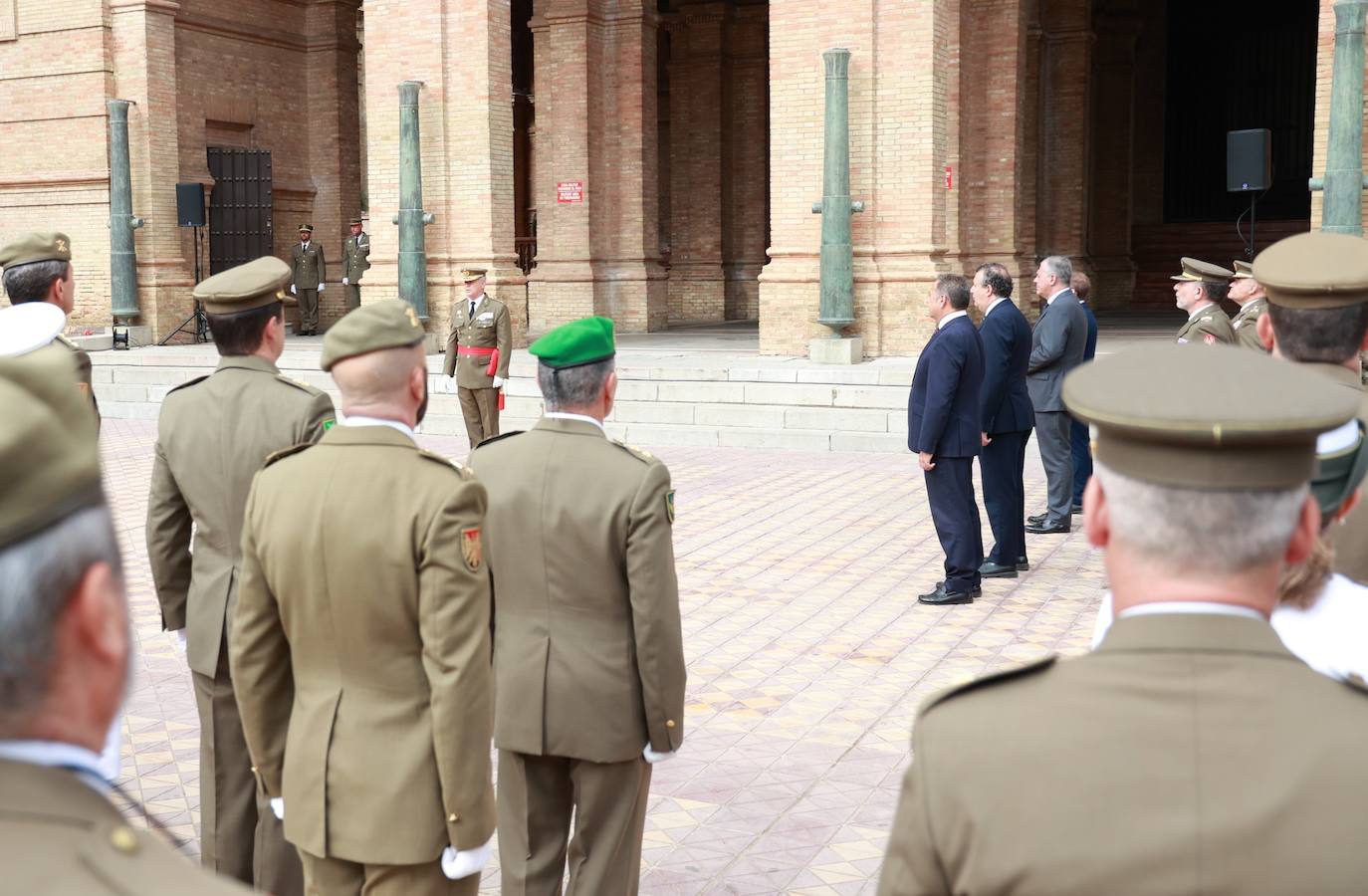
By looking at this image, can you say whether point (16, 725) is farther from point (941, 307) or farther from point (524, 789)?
point (941, 307)

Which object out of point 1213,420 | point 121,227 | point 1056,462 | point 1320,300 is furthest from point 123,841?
point 121,227

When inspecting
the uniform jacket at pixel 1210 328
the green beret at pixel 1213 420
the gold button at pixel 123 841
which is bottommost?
the gold button at pixel 123 841

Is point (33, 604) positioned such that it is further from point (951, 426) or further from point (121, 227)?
point (121, 227)

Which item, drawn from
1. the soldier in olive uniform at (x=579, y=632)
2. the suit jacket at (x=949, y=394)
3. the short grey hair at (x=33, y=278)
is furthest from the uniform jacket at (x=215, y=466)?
the suit jacket at (x=949, y=394)

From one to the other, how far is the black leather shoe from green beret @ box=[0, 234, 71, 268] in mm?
5258

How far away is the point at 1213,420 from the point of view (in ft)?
4.92

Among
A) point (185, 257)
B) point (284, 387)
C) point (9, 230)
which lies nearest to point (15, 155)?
point (9, 230)

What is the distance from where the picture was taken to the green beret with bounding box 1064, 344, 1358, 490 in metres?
1.50

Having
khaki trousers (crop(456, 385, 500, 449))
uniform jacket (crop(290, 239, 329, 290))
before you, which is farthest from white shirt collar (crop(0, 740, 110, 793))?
uniform jacket (crop(290, 239, 329, 290))

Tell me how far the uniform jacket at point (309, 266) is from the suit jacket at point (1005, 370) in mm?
16795

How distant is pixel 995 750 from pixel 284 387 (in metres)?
2.80

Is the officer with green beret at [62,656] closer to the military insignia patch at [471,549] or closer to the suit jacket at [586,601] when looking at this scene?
the military insignia patch at [471,549]

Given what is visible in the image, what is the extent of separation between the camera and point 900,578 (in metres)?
8.34

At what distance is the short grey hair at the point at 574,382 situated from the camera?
11.5ft
